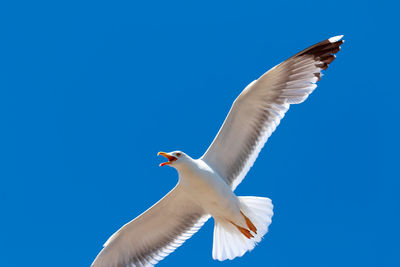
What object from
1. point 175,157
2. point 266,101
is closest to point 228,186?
point 175,157

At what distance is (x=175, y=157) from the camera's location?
9445 millimetres

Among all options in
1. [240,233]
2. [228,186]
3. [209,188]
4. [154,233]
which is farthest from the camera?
[154,233]

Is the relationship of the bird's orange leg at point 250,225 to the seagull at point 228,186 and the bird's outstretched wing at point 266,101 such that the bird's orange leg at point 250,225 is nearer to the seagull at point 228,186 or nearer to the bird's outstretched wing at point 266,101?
the seagull at point 228,186

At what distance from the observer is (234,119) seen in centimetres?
981

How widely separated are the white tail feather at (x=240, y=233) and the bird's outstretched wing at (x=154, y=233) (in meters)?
0.45

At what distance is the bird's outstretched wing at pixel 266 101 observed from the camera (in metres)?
9.75

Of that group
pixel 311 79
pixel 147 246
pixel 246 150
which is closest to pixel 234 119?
pixel 246 150

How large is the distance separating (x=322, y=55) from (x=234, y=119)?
1.45m

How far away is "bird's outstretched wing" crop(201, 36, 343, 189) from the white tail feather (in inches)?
19.9

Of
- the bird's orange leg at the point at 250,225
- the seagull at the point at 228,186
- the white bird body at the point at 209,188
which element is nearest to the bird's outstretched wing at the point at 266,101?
the seagull at the point at 228,186

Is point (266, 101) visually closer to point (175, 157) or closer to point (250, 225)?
point (175, 157)

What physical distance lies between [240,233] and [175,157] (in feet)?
4.50

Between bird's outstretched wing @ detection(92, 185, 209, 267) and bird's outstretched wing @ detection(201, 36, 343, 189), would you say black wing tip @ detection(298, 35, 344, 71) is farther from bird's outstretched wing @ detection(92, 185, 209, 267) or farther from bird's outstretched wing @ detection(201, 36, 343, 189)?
bird's outstretched wing @ detection(92, 185, 209, 267)

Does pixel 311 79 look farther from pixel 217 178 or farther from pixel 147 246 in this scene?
pixel 147 246
